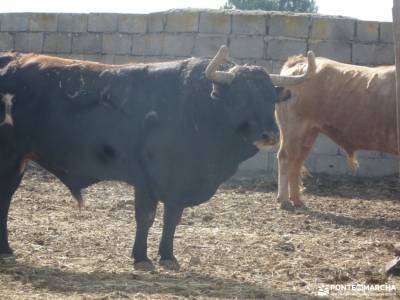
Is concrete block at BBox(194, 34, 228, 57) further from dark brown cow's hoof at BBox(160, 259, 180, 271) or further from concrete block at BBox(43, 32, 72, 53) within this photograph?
dark brown cow's hoof at BBox(160, 259, 180, 271)

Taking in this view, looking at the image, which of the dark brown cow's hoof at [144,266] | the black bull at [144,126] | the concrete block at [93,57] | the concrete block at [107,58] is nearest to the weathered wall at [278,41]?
the concrete block at [107,58]

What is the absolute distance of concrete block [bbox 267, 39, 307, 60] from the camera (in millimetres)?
13172

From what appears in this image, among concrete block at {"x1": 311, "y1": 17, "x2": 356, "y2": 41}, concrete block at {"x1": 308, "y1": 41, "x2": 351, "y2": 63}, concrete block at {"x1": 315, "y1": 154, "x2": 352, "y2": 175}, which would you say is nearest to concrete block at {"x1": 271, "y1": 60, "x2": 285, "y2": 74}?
concrete block at {"x1": 308, "y1": 41, "x2": 351, "y2": 63}

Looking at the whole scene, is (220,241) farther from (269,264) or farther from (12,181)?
(12,181)

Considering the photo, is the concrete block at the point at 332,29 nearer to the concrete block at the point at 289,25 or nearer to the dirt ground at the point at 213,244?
the concrete block at the point at 289,25

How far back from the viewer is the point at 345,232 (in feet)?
30.2

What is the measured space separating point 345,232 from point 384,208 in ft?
6.54

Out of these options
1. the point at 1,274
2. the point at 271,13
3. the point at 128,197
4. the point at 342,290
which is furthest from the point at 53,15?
the point at 342,290

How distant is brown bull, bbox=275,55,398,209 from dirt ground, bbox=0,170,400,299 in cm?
67

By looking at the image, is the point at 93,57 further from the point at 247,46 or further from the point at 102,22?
the point at 247,46

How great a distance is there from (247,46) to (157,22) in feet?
4.86

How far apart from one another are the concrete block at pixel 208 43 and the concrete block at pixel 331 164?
7.54 ft

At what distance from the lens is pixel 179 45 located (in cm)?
1322

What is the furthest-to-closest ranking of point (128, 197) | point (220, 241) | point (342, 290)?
point (128, 197) < point (220, 241) < point (342, 290)
